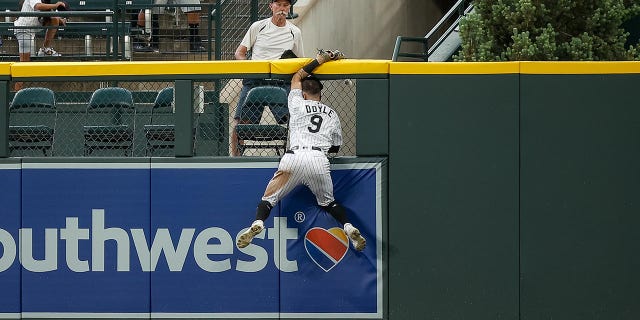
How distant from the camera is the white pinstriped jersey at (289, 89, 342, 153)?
9.17 meters

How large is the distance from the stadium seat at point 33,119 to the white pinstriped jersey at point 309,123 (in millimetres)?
2225

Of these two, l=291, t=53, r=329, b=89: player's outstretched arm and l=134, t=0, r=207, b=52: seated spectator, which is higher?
l=134, t=0, r=207, b=52: seated spectator

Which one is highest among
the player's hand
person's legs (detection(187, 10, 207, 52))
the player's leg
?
person's legs (detection(187, 10, 207, 52))

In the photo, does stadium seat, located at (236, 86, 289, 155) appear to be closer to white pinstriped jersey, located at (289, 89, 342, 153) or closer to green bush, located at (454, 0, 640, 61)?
white pinstriped jersey, located at (289, 89, 342, 153)

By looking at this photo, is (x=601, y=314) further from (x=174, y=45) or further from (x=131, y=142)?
(x=174, y=45)

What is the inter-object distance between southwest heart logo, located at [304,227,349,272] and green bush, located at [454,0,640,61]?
10.0 ft

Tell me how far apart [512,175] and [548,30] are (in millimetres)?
2538

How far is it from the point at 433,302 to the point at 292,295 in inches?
44.4

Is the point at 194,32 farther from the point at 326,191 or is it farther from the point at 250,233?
the point at 250,233

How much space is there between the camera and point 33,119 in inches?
443

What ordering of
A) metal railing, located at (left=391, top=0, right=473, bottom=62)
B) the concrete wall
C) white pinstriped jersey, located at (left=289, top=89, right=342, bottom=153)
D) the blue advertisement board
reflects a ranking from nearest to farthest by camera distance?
white pinstriped jersey, located at (left=289, top=89, right=342, bottom=153), the blue advertisement board, metal railing, located at (left=391, top=0, right=473, bottom=62), the concrete wall

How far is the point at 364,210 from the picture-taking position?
9.29 m

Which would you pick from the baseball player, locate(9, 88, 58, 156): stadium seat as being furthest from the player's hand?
locate(9, 88, 58, 156): stadium seat

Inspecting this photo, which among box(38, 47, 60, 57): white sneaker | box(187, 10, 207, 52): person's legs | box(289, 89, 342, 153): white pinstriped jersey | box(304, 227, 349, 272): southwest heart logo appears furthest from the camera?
box(38, 47, 60, 57): white sneaker
